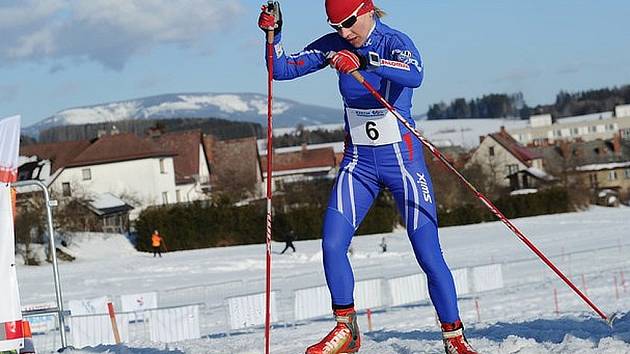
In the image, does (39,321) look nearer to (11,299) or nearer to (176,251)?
(11,299)

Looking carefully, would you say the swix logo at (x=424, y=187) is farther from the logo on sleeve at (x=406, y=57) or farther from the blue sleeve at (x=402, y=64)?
the logo on sleeve at (x=406, y=57)

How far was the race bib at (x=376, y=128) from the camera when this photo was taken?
7301mm

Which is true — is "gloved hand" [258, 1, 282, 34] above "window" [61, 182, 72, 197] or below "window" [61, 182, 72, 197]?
below

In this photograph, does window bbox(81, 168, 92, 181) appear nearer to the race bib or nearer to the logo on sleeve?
the race bib

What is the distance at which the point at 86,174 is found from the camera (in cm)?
7506

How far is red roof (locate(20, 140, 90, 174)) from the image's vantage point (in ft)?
245

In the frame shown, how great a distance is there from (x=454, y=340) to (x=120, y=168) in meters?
69.2

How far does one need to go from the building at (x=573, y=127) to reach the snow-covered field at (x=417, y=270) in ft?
394

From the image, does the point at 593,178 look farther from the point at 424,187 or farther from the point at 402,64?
the point at 402,64

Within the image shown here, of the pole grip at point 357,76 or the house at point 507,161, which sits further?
the house at point 507,161

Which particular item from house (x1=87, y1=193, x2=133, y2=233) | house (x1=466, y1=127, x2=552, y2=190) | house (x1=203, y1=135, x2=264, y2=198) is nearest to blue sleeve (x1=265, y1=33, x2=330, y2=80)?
house (x1=87, y1=193, x2=133, y2=233)

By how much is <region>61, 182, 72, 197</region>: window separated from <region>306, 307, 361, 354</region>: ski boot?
57.7m

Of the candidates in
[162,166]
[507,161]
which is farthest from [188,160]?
[507,161]

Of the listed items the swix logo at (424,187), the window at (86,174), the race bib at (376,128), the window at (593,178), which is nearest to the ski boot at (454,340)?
the swix logo at (424,187)
